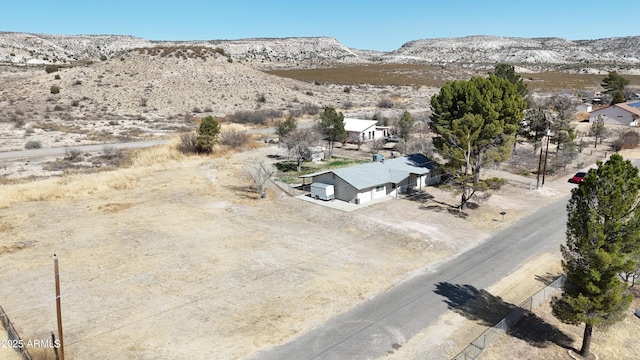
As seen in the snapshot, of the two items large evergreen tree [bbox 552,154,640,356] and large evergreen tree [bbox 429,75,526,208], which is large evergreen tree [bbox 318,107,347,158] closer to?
large evergreen tree [bbox 429,75,526,208]

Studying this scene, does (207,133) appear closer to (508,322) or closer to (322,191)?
(322,191)

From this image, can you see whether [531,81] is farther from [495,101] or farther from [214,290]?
[214,290]

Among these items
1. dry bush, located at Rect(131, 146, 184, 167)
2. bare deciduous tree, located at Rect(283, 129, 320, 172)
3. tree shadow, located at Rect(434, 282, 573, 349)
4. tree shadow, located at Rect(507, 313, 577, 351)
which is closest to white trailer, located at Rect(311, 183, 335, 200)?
bare deciduous tree, located at Rect(283, 129, 320, 172)

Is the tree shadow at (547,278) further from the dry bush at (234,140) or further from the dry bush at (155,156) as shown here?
the dry bush at (234,140)

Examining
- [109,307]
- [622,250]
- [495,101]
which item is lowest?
[109,307]

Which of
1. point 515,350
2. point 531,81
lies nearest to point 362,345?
point 515,350
